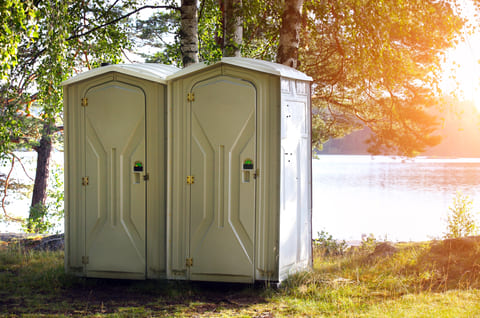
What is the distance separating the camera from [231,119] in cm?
527

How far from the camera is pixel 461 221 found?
8.35m

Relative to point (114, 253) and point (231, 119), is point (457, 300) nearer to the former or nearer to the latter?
point (231, 119)

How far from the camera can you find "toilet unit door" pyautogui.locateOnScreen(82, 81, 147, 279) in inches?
220

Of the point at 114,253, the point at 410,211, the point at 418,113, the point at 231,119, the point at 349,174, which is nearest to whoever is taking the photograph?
the point at 231,119

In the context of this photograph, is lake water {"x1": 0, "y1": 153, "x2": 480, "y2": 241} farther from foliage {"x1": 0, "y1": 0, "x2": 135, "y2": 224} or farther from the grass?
foliage {"x1": 0, "y1": 0, "x2": 135, "y2": 224}

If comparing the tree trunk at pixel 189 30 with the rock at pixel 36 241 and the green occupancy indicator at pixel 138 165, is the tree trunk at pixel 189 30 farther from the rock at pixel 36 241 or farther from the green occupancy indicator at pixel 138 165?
the rock at pixel 36 241

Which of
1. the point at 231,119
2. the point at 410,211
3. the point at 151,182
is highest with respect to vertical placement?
the point at 231,119

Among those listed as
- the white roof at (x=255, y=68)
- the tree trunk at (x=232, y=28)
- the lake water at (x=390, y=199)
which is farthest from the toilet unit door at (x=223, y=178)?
the lake water at (x=390, y=199)

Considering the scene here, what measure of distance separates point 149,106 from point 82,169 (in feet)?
3.48

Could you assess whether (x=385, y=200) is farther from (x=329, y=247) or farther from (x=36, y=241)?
(x=36, y=241)

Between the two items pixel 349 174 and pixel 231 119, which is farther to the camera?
pixel 349 174

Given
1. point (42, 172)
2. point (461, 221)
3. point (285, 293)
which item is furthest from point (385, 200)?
point (285, 293)

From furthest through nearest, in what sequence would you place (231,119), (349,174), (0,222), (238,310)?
(349,174), (0,222), (231,119), (238,310)

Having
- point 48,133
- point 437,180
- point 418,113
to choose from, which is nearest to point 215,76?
point 418,113
